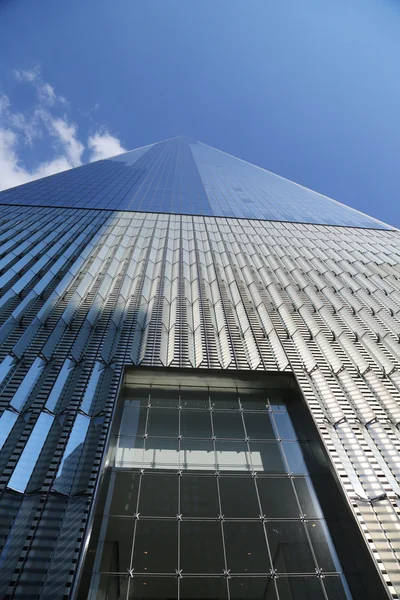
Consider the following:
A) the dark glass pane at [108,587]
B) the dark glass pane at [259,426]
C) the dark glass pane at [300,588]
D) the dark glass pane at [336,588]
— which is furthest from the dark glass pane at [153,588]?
the dark glass pane at [259,426]

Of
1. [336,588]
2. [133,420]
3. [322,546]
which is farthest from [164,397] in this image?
[336,588]

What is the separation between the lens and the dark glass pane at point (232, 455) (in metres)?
7.46

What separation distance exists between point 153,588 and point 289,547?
240 centimetres

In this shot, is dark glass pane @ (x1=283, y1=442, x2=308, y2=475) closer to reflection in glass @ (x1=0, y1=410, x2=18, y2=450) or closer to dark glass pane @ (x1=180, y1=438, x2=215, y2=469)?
dark glass pane @ (x1=180, y1=438, x2=215, y2=469)

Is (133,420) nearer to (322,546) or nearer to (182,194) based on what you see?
(322,546)

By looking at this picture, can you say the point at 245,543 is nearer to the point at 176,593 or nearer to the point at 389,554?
the point at 176,593

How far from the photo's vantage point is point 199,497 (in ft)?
22.4

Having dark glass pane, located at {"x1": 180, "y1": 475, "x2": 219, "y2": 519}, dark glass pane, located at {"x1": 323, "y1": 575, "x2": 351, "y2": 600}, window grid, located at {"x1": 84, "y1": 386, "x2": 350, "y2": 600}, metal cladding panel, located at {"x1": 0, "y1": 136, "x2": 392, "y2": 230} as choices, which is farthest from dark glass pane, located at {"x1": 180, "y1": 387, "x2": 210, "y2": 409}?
metal cladding panel, located at {"x1": 0, "y1": 136, "x2": 392, "y2": 230}

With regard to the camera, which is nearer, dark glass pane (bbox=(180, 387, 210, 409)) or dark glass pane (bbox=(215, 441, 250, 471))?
dark glass pane (bbox=(215, 441, 250, 471))

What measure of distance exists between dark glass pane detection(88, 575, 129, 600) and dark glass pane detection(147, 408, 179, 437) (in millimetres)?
2856

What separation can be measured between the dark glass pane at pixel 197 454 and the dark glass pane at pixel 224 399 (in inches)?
48.3

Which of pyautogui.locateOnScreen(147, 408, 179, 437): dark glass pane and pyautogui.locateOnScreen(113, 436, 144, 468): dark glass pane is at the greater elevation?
pyautogui.locateOnScreen(147, 408, 179, 437): dark glass pane

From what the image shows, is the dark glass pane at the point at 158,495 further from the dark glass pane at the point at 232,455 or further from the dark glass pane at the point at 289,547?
the dark glass pane at the point at 289,547

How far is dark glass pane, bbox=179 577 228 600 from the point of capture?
5461 mm
